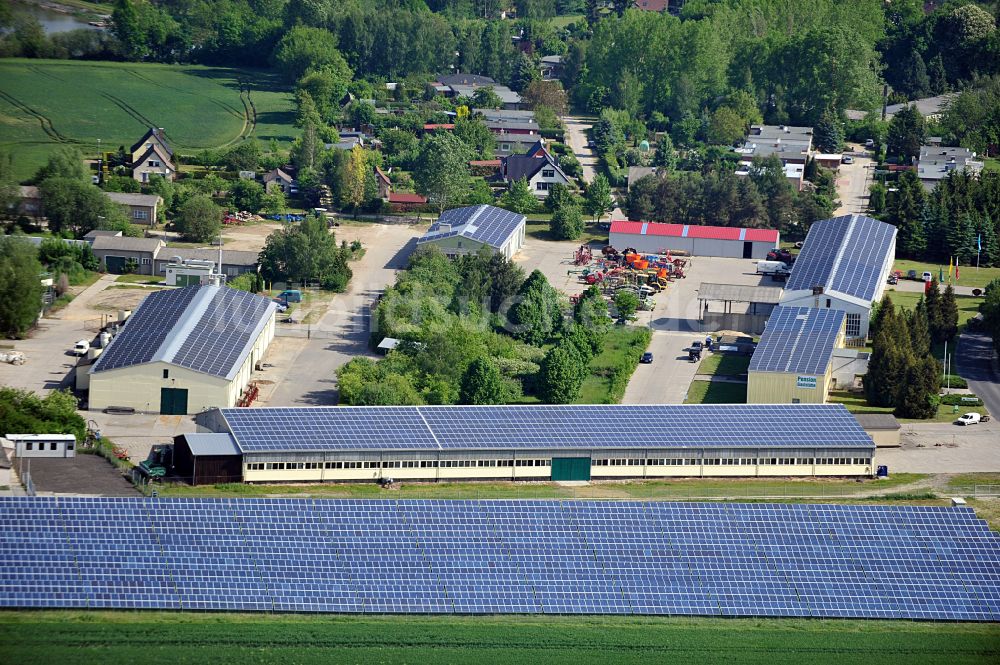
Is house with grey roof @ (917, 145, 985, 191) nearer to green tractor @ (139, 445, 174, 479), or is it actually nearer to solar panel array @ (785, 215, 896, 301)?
solar panel array @ (785, 215, 896, 301)

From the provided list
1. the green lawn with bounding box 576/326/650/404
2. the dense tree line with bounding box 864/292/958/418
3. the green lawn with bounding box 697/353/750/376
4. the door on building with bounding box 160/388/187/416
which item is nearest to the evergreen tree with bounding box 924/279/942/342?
the dense tree line with bounding box 864/292/958/418

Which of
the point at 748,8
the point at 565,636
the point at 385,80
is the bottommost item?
the point at 565,636

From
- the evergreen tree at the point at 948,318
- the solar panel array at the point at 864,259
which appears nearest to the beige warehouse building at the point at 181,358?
the solar panel array at the point at 864,259

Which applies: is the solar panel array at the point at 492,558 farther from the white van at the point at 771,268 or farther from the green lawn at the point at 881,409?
the white van at the point at 771,268

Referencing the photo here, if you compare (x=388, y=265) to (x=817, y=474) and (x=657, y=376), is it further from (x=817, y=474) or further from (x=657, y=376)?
(x=817, y=474)

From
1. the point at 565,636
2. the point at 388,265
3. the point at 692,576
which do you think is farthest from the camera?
the point at 388,265

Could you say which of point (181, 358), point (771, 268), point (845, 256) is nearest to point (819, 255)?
point (845, 256)

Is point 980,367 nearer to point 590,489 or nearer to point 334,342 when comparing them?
point 590,489

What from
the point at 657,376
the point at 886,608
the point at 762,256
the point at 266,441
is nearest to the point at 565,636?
the point at 886,608
